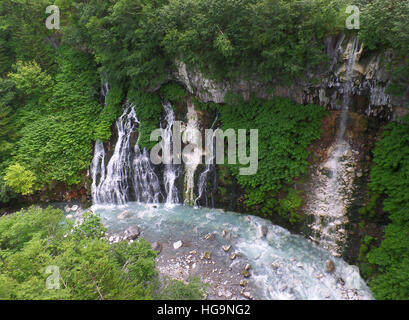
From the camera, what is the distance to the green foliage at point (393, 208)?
7.25 m

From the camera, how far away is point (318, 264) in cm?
861

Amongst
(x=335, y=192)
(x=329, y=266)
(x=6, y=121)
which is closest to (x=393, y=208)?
(x=335, y=192)

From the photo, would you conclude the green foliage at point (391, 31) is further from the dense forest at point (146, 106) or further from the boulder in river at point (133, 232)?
the boulder in river at point (133, 232)

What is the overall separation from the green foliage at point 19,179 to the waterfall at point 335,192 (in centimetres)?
1311

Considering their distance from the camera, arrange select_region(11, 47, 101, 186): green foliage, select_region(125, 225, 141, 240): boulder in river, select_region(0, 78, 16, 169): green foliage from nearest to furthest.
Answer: select_region(125, 225, 141, 240): boulder in river < select_region(0, 78, 16, 169): green foliage < select_region(11, 47, 101, 186): green foliage

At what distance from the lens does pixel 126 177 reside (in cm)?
1239

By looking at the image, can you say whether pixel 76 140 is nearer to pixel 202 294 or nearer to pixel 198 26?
pixel 198 26

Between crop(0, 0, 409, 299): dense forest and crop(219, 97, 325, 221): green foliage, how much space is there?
0.04 meters

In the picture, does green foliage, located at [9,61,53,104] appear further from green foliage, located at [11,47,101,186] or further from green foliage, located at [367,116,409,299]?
green foliage, located at [367,116,409,299]

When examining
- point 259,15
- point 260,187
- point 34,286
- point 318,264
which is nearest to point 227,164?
point 260,187

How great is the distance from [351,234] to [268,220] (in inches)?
120

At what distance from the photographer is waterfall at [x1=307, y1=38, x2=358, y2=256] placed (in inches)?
352

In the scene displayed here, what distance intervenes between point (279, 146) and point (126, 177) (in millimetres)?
7671

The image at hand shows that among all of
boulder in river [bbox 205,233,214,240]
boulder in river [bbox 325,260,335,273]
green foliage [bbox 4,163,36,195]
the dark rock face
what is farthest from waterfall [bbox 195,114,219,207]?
green foliage [bbox 4,163,36,195]
